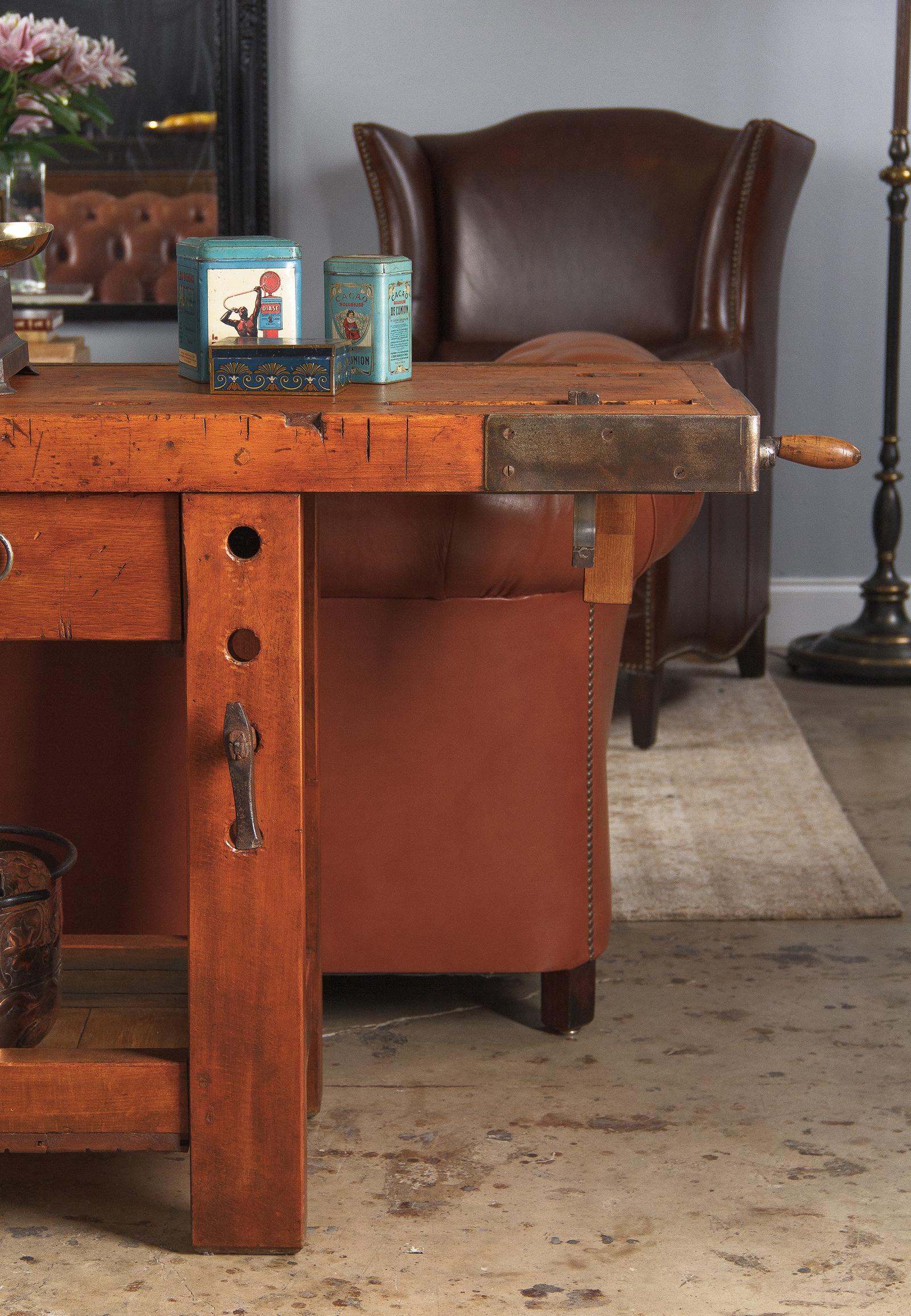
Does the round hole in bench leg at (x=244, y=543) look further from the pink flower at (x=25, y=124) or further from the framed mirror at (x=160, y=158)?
the framed mirror at (x=160, y=158)

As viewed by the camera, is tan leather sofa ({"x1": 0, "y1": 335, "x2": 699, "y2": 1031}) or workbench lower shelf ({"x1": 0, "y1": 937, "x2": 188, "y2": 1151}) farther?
tan leather sofa ({"x1": 0, "y1": 335, "x2": 699, "y2": 1031})

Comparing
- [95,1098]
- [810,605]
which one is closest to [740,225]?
[810,605]

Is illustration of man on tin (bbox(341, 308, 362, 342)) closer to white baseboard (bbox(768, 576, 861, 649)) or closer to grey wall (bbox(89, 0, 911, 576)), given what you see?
grey wall (bbox(89, 0, 911, 576))

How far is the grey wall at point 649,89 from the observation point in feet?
12.0

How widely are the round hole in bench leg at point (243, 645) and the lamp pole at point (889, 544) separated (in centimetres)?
219

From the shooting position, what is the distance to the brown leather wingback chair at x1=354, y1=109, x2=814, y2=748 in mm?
3172

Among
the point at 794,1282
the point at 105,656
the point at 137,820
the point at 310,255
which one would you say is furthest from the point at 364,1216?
the point at 310,255

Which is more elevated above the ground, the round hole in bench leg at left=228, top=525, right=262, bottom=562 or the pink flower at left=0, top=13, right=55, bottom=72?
the pink flower at left=0, top=13, right=55, bottom=72

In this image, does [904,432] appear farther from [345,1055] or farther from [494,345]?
[345,1055]

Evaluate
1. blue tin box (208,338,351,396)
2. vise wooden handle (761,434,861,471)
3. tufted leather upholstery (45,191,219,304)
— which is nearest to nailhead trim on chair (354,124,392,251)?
tufted leather upholstery (45,191,219,304)

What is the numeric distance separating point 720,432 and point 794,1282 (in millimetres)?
705

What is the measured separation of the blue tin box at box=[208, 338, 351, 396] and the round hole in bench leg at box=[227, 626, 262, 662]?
0.68 ft

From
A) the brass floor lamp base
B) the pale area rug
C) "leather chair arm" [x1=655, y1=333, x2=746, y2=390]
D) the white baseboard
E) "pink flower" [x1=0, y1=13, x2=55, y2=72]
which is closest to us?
the pale area rug

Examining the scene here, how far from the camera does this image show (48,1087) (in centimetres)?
133
